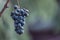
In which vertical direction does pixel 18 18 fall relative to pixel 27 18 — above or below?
below

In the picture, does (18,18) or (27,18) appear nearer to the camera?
(18,18)

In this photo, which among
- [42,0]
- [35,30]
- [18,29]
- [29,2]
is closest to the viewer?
[18,29]

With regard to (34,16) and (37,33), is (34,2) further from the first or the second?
(37,33)

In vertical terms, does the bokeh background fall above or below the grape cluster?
above

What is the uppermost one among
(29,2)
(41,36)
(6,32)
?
(41,36)

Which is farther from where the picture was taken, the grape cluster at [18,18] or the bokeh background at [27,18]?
the bokeh background at [27,18]

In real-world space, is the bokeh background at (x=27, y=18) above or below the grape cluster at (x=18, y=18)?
above

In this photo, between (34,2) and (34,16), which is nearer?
(34,2)

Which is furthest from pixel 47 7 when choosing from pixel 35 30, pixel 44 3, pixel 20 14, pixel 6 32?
pixel 35 30

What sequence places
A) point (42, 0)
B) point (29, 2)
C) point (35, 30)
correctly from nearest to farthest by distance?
point (29, 2) → point (42, 0) → point (35, 30)

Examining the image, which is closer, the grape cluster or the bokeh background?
the grape cluster

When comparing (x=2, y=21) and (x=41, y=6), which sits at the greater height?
(x=41, y=6)
